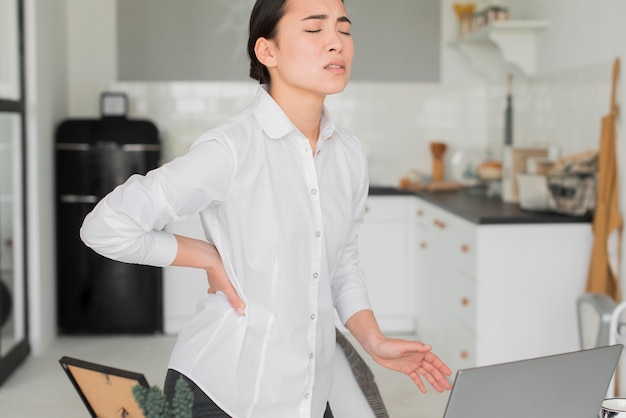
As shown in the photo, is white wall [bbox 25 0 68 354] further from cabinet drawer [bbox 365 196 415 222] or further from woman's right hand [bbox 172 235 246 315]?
woman's right hand [bbox 172 235 246 315]

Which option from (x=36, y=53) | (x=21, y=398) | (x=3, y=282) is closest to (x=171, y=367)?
(x=21, y=398)

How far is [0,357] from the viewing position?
4.30 metres

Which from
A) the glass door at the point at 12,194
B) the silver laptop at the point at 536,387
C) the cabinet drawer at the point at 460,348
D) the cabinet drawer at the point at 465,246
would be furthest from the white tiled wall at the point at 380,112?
the silver laptop at the point at 536,387

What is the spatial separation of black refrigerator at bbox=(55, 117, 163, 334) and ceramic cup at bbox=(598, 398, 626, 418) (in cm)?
411

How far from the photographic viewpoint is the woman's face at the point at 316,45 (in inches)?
55.1

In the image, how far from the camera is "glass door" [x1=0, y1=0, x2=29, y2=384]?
4387 mm

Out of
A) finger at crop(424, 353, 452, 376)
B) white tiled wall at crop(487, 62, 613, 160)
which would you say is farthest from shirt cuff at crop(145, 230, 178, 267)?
white tiled wall at crop(487, 62, 613, 160)

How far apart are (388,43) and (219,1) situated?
1.15 m

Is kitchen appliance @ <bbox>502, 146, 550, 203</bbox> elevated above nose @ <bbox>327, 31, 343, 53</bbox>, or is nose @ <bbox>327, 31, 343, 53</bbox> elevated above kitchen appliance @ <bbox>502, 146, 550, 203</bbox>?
nose @ <bbox>327, 31, 343, 53</bbox>

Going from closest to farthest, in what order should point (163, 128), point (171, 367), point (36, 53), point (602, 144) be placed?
point (171, 367) < point (602, 144) < point (36, 53) < point (163, 128)

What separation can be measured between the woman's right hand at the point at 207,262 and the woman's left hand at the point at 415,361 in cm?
25

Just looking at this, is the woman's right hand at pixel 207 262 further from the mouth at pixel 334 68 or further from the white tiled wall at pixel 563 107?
the white tiled wall at pixel 563 107

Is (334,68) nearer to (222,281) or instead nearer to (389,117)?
(222,281)

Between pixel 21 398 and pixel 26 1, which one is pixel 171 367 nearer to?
pixel 21 398
